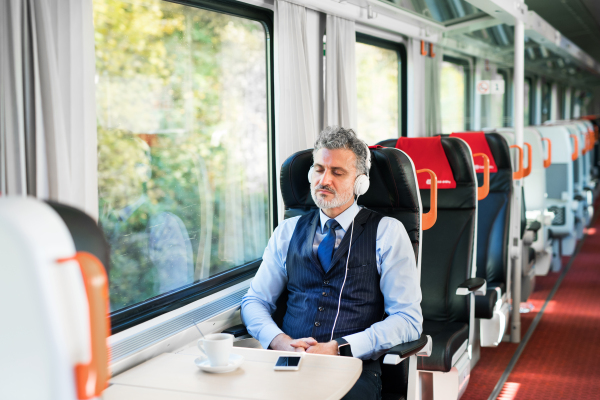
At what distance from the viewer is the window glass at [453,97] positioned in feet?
19.4

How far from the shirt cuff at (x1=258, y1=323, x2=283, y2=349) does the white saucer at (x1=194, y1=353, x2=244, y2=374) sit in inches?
18.6

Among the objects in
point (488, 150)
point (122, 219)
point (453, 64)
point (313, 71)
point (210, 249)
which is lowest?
point (210, 249)

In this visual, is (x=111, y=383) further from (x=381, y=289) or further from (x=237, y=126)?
(x=237, y=126)

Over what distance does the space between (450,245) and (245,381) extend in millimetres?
1598

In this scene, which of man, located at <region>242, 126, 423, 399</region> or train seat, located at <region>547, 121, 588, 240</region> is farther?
train seat, located at <region>547, 121, 588, 240</region>

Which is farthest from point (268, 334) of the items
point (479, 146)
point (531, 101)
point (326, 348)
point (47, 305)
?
point (531, 101)

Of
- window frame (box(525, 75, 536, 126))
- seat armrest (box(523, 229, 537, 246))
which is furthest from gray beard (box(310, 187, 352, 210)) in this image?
window frame (box(525, 75, 536, 126))

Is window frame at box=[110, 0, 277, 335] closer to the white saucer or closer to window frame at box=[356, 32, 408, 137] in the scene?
the white saucer

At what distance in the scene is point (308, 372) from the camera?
152 cm

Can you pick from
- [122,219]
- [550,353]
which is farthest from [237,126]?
[550,353]

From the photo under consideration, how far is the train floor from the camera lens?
3111mm

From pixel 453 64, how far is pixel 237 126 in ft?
12.1

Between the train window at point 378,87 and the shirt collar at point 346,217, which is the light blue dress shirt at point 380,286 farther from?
the train window at point 378,87

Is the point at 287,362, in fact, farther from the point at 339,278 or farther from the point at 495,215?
the point at 495,215
